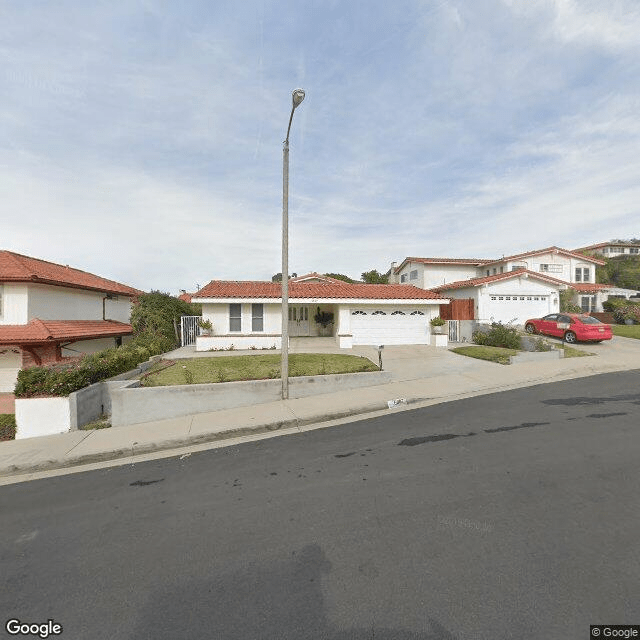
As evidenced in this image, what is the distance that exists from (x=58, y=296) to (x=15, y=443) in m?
8.81

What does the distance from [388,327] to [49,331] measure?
607 inches

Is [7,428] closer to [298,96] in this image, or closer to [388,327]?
[298,96]

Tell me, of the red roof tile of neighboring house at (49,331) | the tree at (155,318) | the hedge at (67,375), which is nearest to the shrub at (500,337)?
the hedge at (67,375)

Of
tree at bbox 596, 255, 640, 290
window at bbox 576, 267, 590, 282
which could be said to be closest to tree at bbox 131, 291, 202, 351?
window at bbox 576, 267, 590, 282

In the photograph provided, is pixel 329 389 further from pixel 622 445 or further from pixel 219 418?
pixel 622 445

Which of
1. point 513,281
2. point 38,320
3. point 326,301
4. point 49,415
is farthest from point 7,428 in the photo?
point 513,281

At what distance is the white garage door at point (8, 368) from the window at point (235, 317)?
8.44 m

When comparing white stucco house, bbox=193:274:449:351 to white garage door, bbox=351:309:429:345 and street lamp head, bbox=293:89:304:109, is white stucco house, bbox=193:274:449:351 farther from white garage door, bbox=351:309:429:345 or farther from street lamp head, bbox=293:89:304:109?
street lamp head, bbox=293:89:304:109

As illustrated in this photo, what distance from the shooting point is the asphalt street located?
2.54 meters

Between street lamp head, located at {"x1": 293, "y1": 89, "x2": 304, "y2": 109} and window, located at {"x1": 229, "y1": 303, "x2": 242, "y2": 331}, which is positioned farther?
window, located at {"x1": 229, "y1": 303, "x2": 242, "y2": 331}

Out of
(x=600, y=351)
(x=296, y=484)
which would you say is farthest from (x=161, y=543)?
(x=600, y=351)

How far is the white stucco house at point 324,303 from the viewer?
54.7 ft

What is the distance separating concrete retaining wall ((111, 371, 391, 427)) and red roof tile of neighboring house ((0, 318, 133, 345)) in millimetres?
5091

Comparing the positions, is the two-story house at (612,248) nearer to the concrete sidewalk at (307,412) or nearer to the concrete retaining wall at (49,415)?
the concrete sidewalk at (307,412)
